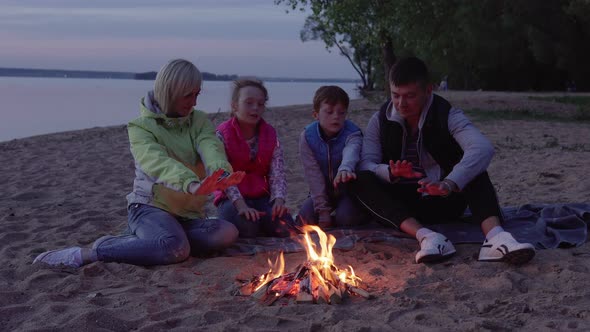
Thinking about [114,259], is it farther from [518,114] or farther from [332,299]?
[518,114]

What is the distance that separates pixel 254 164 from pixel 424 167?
123cm

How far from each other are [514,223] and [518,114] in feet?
37.4

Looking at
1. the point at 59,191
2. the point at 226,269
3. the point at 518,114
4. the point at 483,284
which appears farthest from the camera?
the point at 518,114

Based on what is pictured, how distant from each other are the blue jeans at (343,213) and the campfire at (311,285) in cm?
125

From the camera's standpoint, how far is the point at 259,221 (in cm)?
493

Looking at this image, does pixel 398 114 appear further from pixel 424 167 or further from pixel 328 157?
pixel 328 157

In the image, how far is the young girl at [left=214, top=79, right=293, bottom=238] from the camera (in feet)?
15.4

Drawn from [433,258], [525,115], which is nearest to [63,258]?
[433,258]

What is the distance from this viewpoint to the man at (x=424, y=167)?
415 centimetres

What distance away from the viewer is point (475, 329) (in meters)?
2.99

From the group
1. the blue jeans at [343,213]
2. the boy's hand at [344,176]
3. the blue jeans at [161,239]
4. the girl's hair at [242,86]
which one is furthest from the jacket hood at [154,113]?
the blue jeans at [343,213]

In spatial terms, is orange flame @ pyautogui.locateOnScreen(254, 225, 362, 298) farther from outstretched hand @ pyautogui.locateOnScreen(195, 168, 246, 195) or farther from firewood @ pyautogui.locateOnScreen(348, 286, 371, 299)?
outstretched hand @ pyautogui.locateOnScreen(195, 168, 246, 195)

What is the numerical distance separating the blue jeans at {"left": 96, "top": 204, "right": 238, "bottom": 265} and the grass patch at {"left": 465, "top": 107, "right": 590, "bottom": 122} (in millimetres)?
11089

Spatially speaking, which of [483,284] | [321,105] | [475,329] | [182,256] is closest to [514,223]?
[483,284]
